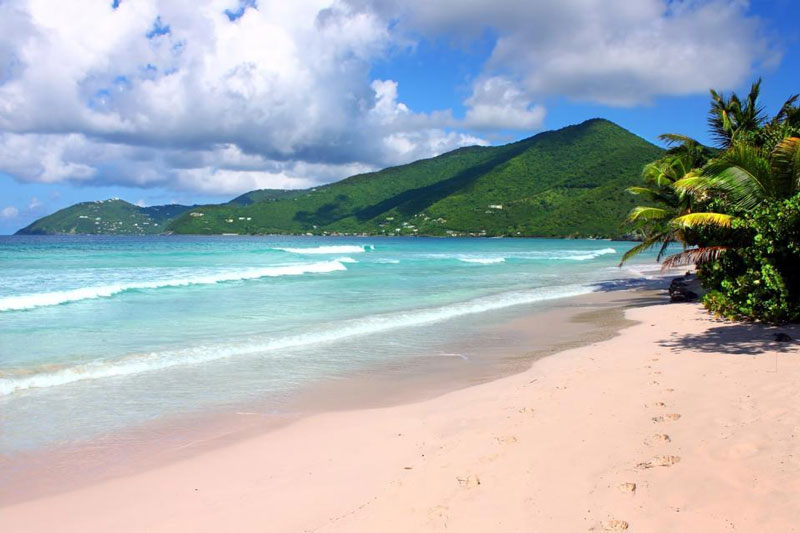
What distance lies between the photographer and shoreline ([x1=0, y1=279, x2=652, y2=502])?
4.96 meters

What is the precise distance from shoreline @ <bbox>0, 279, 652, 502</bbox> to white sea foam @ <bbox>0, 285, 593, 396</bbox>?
2632 mm

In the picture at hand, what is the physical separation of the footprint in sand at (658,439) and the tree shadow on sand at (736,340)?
13.9 ft

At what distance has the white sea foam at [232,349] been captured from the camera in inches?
327

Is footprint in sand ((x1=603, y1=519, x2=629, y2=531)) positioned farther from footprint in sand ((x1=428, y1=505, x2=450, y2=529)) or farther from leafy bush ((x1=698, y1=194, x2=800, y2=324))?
leafy bush ((x1=698, y1=194, x2=800, y2=324))

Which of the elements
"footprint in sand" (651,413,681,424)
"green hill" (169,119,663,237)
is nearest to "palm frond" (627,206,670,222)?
"footprint in sand" (651,413,681,424)

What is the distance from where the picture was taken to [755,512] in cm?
332

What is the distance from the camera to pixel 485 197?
140375 millimetres

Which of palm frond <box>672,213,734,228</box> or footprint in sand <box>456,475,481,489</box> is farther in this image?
palm frond <box>672,213,734,228</box>

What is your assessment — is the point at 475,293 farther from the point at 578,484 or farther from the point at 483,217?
the point at 483,217

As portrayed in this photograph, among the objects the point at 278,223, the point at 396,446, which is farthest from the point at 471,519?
the point at 278,223

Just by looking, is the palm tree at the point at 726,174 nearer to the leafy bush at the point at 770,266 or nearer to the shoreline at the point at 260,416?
the leafy bush at the point at 770,266

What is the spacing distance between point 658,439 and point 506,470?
1495mm

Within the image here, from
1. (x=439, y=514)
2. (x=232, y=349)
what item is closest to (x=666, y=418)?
(x=439, y=514)

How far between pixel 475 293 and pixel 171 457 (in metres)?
16.2
